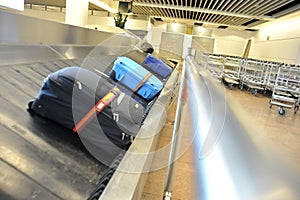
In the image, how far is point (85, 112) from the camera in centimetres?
171

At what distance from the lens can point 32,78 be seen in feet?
7.25

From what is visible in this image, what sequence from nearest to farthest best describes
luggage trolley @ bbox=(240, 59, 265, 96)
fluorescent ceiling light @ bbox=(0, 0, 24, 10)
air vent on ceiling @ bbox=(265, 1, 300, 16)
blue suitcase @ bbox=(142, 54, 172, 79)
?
1. fluorescent ceiling light @ bbox=(0, 0, 24, 10)
2. blue suitcase @ bbox=(142, 54, 172, 79)
3. luggage trolley @ bbox=(240, 59, 265, 96)
4. air vent on ceiling @ bbox=(265, 1, 300, 16)

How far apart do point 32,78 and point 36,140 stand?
87cm

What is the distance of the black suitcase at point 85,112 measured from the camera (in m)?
1.65

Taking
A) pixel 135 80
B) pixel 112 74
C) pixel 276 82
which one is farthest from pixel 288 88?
pixel 112 74

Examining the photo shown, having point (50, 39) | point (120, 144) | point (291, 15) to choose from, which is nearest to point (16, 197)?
point (120, 144)

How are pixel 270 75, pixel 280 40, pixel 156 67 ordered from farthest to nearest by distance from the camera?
1. pixel 280 40
2. pixel 270 75
3. pixel 156 67

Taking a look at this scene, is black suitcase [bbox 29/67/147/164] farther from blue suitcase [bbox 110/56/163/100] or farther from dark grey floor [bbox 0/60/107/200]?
blue suitcase [bbox 110/56/163/100]

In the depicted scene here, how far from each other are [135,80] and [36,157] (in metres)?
1.38

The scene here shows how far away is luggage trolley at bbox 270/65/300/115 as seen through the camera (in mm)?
4391

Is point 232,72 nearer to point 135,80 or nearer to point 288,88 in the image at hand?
point 288,88

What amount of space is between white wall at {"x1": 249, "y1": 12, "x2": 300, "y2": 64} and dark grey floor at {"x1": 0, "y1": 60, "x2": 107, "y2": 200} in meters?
9.94

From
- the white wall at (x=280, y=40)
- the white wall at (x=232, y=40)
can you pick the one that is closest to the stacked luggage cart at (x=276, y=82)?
the white wall at (x=280, y=40)

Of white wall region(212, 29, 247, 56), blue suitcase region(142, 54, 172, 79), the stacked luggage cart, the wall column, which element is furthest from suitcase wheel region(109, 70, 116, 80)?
white wall region(212, 29, 247, 56)
